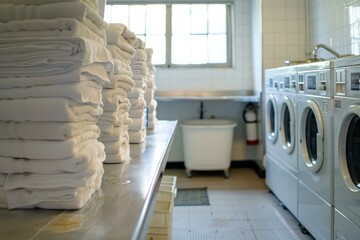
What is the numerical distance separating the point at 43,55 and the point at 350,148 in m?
1.57

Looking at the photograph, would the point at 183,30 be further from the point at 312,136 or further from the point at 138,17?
the point at 312,136

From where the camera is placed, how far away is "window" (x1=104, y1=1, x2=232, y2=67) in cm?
454

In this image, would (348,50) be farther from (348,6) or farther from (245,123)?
(245,123)

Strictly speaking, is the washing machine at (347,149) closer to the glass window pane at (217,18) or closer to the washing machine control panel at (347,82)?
the washing machine control panel at (347,82)

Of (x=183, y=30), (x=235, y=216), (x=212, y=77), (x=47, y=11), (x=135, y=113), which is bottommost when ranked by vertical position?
(x=235, y=216)

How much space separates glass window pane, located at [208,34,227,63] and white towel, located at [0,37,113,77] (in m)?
3.84

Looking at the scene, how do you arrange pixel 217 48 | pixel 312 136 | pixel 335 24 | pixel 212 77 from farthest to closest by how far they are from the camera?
pixel 217 48
pixel 212 77
pixel 335 24
pixel 312 136

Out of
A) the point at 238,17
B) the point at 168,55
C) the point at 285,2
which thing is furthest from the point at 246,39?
the point at 168,55

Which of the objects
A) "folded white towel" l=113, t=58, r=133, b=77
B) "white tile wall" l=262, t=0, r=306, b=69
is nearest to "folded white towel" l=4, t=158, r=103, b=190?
"folded white towel" l=113, t=58, r=133, b=77

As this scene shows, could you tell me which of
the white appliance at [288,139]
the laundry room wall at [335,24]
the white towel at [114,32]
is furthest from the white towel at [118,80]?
the laundry room wall at [335,24]

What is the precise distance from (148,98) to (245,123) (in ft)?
7.61

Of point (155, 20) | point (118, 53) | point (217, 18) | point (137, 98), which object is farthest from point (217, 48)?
point (118, 53)

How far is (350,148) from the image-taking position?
1846 millimetres

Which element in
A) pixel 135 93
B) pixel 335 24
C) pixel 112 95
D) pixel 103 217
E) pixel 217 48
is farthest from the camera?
pixel 217 48
